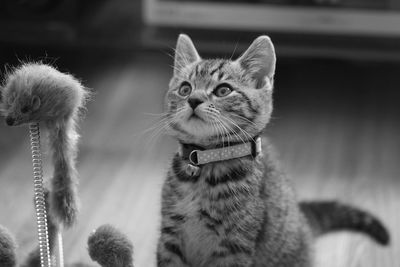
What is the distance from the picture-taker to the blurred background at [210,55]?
1.53 m

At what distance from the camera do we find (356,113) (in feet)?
6.44

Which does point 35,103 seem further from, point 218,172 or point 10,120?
point 218,172

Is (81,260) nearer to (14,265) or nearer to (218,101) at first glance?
(14,265)

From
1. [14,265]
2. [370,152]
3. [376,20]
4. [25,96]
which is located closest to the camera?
[25,96]

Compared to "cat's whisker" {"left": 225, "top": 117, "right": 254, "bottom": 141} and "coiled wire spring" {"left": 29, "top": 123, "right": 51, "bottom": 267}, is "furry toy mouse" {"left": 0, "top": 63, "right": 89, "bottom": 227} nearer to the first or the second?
"coiled wire spring" {"left": 29, "top": 123, "right": 51, "bottom": 267}

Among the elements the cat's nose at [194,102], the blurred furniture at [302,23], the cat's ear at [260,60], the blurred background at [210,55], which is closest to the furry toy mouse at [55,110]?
the cat's nose at [194,102]

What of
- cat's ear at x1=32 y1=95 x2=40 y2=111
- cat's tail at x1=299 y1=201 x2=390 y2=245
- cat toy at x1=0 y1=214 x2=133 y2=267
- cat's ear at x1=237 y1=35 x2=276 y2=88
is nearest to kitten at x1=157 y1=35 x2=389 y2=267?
cat's ear at x1=237 y1=35 x2=276 y2=88

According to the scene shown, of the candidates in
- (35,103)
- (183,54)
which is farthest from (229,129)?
(35,103)

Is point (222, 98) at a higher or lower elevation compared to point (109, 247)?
higher

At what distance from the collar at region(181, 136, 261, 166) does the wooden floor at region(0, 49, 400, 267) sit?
10.9 inches

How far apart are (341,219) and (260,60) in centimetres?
48

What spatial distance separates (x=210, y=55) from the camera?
6.28 ft

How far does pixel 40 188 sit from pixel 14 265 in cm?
14

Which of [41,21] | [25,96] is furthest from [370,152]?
[25,96]
